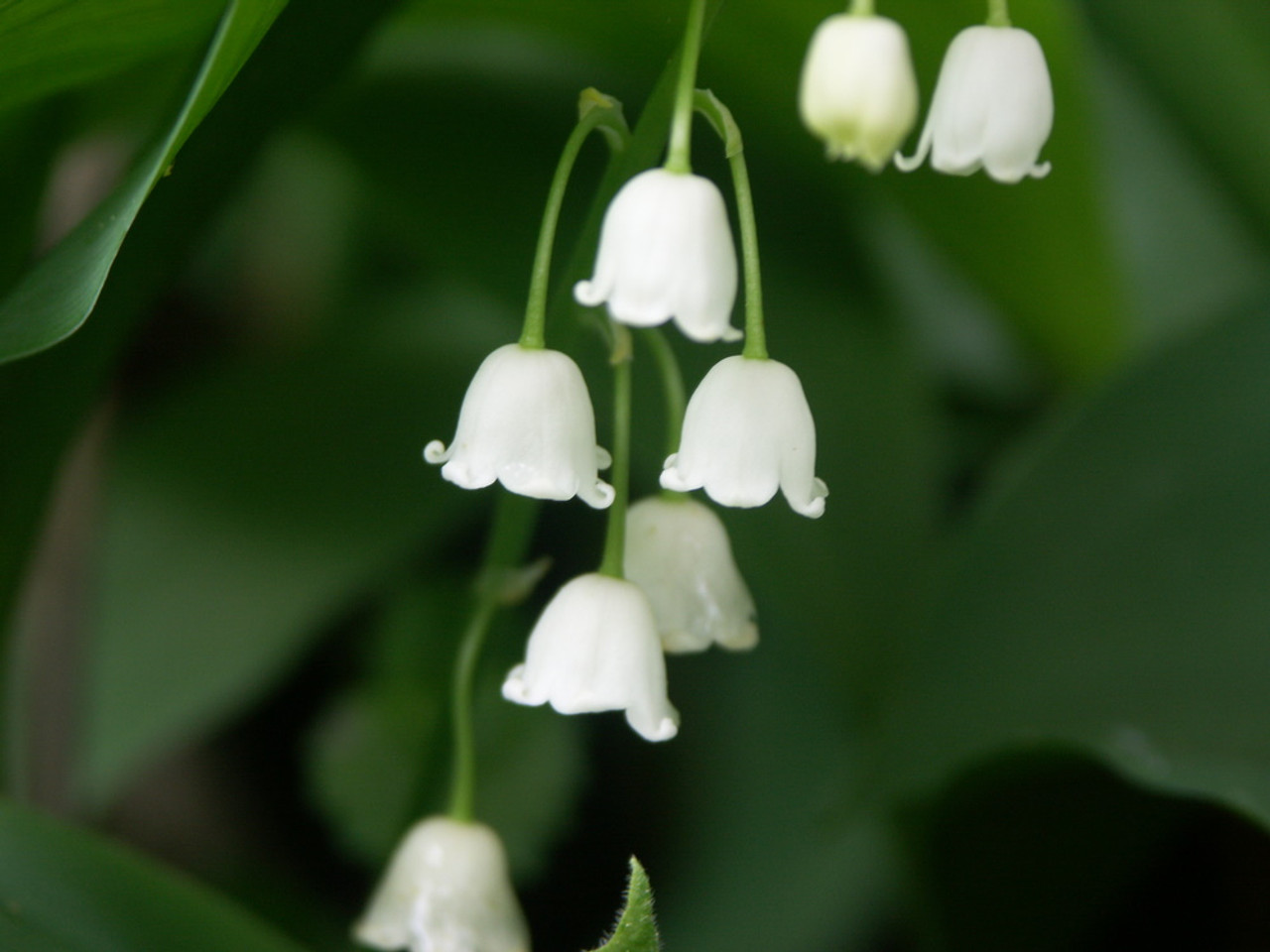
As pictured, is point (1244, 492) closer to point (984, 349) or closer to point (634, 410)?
point (634, 410)

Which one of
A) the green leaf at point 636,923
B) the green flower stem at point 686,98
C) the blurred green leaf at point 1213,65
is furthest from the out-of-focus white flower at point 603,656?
the blurred green leaf at point 1213,65

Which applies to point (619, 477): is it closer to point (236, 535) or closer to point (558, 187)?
point (558, 187)

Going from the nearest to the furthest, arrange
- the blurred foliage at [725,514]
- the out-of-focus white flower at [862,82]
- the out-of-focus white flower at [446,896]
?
the out-of-focus white flower at [862,82]
the out-of-focus white flower at [446,896]
the blurred foliage at [725,514]

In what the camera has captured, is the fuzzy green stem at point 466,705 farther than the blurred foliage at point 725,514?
No

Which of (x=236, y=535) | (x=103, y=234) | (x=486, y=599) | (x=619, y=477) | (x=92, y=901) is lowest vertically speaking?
(x=236, y=535)

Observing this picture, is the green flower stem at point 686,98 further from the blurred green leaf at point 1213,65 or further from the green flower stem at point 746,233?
the blurred green leaf at point 1213,65

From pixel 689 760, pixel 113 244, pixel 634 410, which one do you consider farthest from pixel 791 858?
pixel 113 244

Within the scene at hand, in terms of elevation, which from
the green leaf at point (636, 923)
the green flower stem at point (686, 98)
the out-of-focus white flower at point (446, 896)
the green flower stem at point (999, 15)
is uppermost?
the green flower stem at point (999, 15)

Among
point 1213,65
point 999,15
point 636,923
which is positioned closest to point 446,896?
point 636,923
